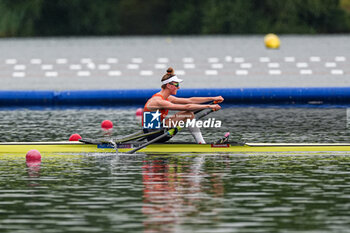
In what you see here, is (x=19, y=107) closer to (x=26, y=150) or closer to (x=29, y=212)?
(x=26, y=150)

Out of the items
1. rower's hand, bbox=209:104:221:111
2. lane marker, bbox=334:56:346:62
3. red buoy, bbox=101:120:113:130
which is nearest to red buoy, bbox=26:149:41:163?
rower's hand, bbox=209:104:221:111

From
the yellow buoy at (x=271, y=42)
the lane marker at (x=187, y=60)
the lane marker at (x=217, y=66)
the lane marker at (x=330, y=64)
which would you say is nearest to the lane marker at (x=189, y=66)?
the lane marker at (x=217, y=66)

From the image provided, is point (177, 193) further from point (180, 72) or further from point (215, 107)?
point (180, 72)

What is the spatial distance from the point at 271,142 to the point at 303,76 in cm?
1255

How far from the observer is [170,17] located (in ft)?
204

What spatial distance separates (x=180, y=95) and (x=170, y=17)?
38924 mm

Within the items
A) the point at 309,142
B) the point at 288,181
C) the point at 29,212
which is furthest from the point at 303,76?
the point at 29,212

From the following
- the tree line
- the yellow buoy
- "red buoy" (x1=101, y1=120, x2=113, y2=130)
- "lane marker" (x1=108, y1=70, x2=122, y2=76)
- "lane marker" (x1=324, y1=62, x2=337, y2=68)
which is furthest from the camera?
the tree line

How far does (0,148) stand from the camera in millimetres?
15641

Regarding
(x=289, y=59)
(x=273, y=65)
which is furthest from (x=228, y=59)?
(x=273, y=65)

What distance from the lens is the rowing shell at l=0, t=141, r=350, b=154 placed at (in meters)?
15.3

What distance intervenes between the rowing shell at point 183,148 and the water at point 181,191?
18cm

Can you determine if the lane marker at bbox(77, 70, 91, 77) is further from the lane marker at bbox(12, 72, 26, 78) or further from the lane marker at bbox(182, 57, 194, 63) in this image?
the lane marker at bbox(182, 57, 194, 63)

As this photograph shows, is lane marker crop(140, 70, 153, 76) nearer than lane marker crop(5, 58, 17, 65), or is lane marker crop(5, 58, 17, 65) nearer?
lane marker crop(140, 70, 153, 76)
